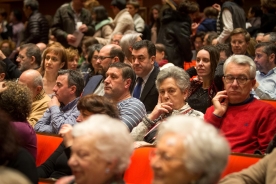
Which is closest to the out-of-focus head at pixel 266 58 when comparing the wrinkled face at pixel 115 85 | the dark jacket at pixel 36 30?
the wrinkled face at pixel 115 85

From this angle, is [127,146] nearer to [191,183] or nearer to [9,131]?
[191,183]

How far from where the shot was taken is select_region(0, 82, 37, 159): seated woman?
12.2ft

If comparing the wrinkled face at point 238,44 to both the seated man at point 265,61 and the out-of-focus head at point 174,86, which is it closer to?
the seated man at point 265,61

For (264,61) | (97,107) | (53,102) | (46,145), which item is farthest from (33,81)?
(264,61)

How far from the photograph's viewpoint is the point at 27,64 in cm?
656

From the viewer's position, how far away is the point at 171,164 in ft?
7.74

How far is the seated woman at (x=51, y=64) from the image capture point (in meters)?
5.97

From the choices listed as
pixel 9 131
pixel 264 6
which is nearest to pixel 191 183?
pixel 9 131

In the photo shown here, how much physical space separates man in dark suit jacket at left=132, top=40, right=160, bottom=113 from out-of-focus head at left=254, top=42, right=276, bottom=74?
1008 mm

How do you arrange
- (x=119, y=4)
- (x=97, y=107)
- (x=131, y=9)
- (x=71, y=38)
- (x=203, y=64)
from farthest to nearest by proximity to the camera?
(x=131, y=9) < (x=119, y=4) < (x=71, y=38) < (x=203, y=64) < (x=97, y=107)

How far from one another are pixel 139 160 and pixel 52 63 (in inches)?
105

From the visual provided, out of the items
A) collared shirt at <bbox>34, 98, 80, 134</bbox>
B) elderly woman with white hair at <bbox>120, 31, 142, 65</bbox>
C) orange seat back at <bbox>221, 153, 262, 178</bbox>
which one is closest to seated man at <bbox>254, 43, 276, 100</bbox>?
elderly woman with white hair at <bbox>120, 31, 142, 65</bbox>

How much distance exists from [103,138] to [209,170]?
1.50ft

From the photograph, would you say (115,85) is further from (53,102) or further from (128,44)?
(128,44)
